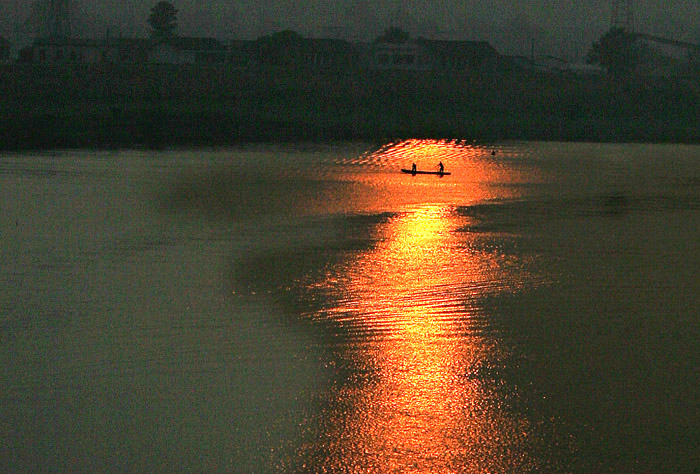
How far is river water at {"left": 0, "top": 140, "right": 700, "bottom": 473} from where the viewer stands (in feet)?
34.7

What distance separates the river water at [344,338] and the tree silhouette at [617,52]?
8812 centimetres

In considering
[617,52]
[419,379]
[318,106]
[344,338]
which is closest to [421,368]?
[419,379]

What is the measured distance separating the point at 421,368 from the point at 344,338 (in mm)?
1579

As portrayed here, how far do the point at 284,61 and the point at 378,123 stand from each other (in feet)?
96.0

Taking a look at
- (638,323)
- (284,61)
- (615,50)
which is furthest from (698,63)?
(638,323)

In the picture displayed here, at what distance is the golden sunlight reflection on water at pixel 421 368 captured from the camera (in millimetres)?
10352

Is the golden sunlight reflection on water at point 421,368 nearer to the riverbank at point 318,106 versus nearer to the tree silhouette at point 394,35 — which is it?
the riverbank at point 318,106

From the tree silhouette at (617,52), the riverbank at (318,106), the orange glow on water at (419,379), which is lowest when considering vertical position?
the orange glow on water at (419,379)

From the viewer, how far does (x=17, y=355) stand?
42.7 feet

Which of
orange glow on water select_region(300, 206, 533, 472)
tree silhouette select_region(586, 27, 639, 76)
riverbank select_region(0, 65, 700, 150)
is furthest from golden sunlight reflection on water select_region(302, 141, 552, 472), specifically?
tree silhouette select_region(586, 27, 639, 76)

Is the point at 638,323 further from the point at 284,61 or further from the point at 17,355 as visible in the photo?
the point at 284,61

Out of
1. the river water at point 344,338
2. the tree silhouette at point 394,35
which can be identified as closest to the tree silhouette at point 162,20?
the tree silhouette at point 394,35

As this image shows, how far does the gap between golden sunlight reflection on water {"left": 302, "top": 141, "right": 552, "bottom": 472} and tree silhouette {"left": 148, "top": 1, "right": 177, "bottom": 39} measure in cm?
10261

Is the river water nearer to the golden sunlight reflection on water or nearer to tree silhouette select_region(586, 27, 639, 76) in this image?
the golden sunlight reflection on water
